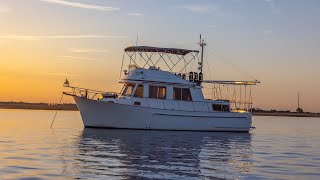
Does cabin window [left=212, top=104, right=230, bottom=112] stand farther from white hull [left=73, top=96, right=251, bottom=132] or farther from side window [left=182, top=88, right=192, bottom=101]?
side window [left=182, top=88, right=192, bottom=101]

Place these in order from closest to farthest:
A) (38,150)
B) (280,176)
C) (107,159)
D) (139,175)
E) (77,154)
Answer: (139,175)
(280,176)
(107,159)
(77,154)
(38,150)

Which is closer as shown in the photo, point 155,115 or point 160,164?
point 160,164

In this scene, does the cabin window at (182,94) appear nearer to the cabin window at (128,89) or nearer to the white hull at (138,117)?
the white hull at (138,117)

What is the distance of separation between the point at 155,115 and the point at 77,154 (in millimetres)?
18299

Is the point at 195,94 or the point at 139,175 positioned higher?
the point at 195,94

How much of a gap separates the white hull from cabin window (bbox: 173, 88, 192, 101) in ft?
3.65

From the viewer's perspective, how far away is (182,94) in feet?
126

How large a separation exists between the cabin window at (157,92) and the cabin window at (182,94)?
3.08ft

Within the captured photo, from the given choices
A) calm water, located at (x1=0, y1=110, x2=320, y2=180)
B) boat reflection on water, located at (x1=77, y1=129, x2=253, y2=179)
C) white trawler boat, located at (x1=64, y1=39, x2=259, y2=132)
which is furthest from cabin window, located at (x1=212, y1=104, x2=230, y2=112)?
calm water, located at (x1=0, y1=110, x2=320, y2=180)

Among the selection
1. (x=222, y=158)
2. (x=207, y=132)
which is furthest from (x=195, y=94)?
(x=222, y=158)

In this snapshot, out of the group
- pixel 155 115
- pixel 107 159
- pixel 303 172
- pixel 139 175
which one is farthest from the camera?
pixel 155 115

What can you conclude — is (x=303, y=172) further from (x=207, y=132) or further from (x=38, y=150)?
(x=207, y=132)

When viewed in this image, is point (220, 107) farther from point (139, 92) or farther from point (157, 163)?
point (157, 163)

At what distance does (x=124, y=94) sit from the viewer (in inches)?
1494
